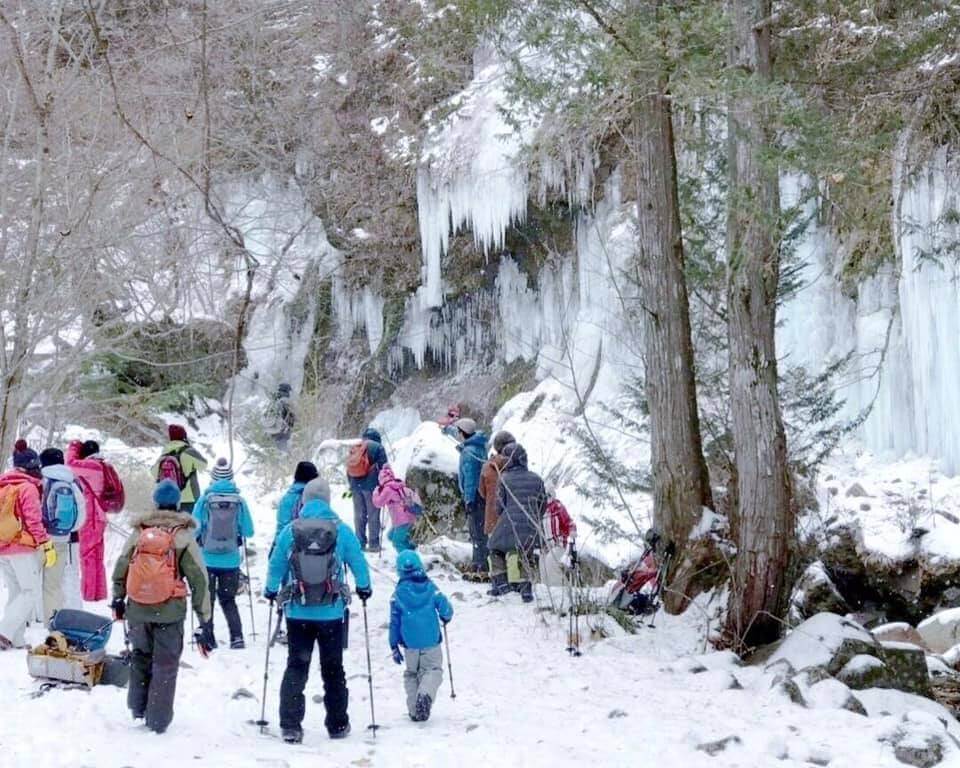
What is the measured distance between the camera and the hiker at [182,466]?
8891mm

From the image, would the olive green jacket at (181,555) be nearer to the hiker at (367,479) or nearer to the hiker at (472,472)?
the hiker at (472,472)

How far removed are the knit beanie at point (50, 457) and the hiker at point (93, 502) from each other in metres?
0.64

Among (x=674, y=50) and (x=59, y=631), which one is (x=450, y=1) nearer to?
(x=674, y=50)

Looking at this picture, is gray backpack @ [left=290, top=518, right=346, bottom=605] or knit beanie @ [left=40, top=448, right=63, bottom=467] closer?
gray backpack @ [left=290, top=518, right=346, bottom=605]

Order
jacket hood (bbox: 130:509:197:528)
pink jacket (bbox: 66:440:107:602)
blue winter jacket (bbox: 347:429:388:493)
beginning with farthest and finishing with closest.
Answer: blue winter jacket (bbox: 347:429:388:493) → pink jacket (bbox: 66:440:107:602) → jacket hood (bbox: 130:509:197:528)

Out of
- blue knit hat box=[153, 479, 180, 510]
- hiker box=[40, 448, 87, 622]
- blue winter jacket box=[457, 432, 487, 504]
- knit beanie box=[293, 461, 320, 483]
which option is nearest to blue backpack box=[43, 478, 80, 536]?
hiker box=[40, 448, 87, 622]

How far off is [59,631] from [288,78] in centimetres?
1842

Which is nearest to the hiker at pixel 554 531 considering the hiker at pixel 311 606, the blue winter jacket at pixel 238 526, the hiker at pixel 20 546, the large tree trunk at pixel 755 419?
the large tree trunk at pixel 755 419

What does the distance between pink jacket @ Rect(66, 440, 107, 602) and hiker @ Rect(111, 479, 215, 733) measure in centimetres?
306

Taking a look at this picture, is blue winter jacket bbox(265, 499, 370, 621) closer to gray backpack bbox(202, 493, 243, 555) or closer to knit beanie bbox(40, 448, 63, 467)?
gray backpack bbox(202, 493, 243, 555)

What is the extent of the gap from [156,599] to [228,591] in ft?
7.16

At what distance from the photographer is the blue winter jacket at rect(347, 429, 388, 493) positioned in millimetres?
11289

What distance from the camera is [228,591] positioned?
7480 mm

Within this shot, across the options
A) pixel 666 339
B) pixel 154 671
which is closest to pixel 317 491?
pixel 154 671
